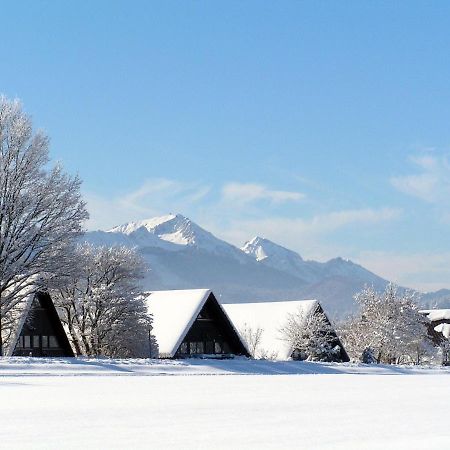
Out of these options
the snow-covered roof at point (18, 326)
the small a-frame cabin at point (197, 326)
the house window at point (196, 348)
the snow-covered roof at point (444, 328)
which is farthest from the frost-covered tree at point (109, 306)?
the snow-covered roof at point (444, 328)

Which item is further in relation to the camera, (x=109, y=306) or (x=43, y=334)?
(x=43, y=334)

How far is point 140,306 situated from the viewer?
5647 centimetres

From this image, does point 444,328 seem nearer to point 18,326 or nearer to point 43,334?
point 43,334

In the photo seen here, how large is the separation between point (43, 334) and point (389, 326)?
33.7 m

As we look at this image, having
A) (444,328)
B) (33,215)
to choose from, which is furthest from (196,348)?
(444,328)

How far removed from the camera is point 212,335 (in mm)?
66188

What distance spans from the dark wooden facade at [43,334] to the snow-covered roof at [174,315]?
285 inches
